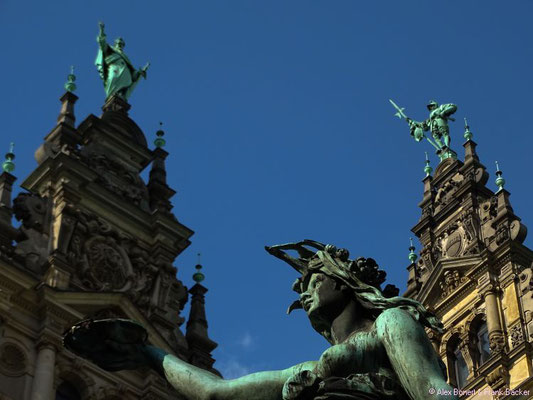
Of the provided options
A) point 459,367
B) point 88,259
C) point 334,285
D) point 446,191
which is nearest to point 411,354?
point 334,285

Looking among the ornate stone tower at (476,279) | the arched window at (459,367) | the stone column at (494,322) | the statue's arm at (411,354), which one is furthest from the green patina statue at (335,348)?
the arched window at (459,367)

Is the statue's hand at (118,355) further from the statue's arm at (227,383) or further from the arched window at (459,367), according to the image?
the arched window at (459,367)

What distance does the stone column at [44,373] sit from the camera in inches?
835

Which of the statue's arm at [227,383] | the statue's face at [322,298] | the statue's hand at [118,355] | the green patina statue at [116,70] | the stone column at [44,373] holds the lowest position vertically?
the statue's arm at [227,383]

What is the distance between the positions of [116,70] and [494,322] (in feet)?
32.5

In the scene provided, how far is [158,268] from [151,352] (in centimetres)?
1998

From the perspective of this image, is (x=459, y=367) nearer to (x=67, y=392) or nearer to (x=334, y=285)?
(x=67, y=392)

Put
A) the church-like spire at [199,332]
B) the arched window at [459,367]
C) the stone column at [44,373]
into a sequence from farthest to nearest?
the arched window at [459,367], the church-like spire at [199,332], the stone column at [44,373]

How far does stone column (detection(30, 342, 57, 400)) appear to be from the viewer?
69.6 ft

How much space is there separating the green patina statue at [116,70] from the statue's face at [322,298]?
77.3 ft

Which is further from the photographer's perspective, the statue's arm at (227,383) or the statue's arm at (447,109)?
the statue's arm at (447,109)

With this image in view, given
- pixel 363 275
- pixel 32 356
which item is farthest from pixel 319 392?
pixel 32 356

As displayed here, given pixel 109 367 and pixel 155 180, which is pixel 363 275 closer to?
pixel 109 367

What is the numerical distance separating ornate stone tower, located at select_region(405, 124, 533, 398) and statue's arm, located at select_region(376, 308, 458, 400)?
20102 mm
